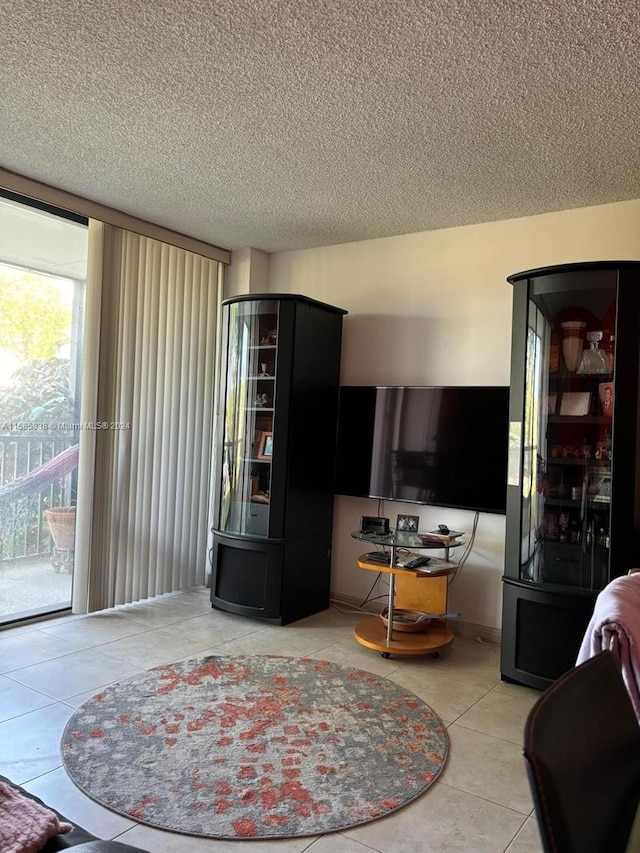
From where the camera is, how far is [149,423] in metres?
4.46

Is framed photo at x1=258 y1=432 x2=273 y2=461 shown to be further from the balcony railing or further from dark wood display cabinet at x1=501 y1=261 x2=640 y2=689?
dark wood display cabinet at x1=501 y1=261 x2=640 y2=689

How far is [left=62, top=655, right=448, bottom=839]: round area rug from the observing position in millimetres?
2135

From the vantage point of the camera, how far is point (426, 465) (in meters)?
4.06

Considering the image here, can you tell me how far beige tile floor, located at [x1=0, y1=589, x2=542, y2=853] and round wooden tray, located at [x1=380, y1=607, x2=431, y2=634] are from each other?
21 centimetres

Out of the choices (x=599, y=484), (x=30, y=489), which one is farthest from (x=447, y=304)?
(x=30, y=489)

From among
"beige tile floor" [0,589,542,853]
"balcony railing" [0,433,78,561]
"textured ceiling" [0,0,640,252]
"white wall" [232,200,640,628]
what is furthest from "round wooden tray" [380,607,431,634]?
"textured ceiling" [0,0,640,252]

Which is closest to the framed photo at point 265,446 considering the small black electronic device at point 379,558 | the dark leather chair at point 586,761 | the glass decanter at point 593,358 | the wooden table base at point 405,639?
the small black electronic device at point 379,558

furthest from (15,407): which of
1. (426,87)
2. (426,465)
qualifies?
(426,87)

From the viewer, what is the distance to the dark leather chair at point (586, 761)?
81 centimetres

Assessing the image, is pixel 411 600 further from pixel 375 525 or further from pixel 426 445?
pixel 426 445

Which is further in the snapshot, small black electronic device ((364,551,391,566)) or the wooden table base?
small black electronic device ((364,551,391,566))

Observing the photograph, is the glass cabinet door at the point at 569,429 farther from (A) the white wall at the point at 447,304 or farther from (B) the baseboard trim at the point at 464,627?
(B) the baseboard trim at the point at 464,627

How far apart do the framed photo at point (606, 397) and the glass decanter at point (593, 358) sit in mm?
76

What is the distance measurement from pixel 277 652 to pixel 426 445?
1548 millimetres
